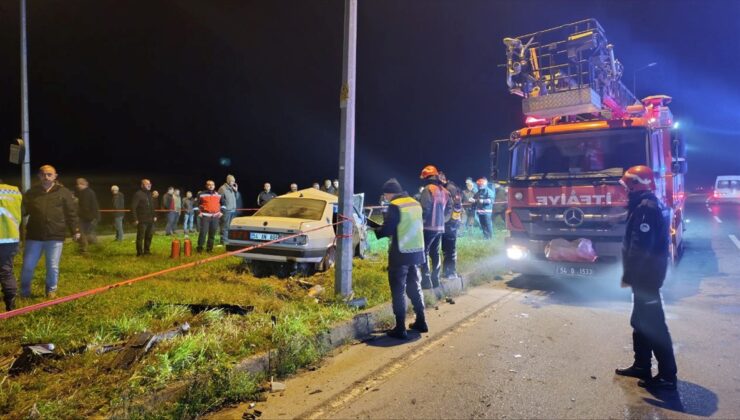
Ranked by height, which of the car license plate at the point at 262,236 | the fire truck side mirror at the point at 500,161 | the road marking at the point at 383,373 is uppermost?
the fire truck side mirror at the point at 500,161

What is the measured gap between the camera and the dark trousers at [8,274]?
5.52 meters

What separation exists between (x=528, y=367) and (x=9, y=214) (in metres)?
5.82

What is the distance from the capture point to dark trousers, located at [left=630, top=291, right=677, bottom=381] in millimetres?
3936

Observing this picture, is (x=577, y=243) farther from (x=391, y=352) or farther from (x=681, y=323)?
(x=391, y=352)

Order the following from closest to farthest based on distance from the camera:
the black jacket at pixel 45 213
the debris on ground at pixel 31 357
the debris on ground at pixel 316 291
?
the debris on ground at pixel 31 357
the black jacket at pixel 45 213
the debris on ground at pixel 316 291

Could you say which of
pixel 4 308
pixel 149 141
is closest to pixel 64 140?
pixel 149 141

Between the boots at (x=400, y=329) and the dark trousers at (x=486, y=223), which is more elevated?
the dark trousers at (x=486, y=223)

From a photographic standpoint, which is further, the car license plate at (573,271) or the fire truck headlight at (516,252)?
the fire truck headlight at (516,252)

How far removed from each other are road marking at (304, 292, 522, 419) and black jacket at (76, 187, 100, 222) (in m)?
8.55

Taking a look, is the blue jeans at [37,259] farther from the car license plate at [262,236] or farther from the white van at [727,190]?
the white van at [727,190]

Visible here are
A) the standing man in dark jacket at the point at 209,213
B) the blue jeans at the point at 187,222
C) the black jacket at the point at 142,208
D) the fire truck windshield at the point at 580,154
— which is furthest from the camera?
the blue jeans at the point at 187,222

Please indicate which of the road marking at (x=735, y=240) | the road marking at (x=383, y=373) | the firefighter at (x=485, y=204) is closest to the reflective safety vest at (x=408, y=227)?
the road marking at (x=383, y=373)

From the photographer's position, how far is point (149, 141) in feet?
126

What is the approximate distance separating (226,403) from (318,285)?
3572 millimetres
